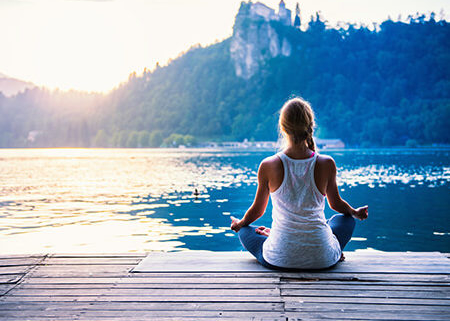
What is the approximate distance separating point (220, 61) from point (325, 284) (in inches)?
5642

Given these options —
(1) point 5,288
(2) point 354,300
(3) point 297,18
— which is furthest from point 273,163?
(3) point 297,18

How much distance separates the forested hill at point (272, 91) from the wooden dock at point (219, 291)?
103 m

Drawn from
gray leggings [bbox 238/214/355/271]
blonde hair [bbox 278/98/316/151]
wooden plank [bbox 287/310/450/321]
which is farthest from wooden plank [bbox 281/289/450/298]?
blonde hair [bbox 278/98/316/151]

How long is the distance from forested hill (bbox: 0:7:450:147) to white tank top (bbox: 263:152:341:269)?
102868mm

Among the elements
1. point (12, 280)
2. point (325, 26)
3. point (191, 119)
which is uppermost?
point (325, 26)

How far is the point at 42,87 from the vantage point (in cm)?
17038

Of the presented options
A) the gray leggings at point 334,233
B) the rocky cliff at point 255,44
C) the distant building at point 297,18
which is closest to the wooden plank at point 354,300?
the gray leggings at point 334,233

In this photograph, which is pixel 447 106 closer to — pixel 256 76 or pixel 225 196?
pixel 256 76

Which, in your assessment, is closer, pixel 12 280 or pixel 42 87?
pixel 12 280

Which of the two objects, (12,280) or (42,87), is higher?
(42,87)

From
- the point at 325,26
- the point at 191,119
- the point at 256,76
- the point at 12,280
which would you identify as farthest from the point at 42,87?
the point at 12,280

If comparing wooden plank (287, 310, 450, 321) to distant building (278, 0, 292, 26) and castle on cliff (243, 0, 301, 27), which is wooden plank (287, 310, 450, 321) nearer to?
castle on cliff (243, 0, 301, 27)

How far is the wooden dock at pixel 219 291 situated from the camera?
2.38 metres

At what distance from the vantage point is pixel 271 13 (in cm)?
14800
